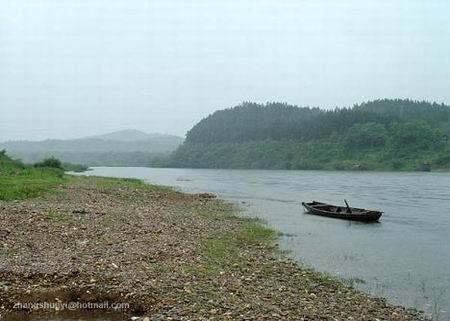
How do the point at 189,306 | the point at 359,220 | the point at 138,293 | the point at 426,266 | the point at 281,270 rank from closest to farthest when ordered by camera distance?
the point at 189,306 < the point at 138,293 < the point at 281,270 < the point at 426,266 < the point at 359,220

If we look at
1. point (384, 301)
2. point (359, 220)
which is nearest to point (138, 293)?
point (384, 301)

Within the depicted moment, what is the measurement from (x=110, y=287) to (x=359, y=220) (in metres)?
32.5

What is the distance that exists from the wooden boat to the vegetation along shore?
17.1 meters

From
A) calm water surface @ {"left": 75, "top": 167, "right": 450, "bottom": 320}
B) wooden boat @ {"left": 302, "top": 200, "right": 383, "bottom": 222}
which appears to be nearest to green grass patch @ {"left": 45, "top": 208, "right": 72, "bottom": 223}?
calm water surface @ {"left": 75, "top": 167, "right": 450, "bottom": 320}

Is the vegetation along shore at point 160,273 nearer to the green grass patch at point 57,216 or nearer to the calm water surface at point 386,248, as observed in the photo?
the green grass patch at point 57,216

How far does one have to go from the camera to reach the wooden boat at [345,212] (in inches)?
1654

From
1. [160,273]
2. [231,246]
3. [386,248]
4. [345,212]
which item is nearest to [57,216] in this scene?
[231,246]

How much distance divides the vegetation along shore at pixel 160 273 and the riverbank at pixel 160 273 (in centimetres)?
4

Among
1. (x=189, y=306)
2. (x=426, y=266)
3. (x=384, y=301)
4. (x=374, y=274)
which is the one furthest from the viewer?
(x=426, y=266)

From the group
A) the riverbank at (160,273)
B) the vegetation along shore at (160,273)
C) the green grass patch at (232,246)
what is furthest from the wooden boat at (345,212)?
the riverbank at (160,273)

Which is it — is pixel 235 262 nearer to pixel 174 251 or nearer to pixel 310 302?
pixel 174 251

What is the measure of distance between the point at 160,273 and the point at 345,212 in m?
32.3

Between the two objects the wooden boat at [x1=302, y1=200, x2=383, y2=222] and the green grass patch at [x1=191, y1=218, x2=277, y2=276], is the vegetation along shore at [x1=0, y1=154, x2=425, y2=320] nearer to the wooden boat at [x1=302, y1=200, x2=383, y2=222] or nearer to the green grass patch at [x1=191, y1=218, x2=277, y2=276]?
the green grass patch at [x1=191, y1=218, x2=277, y2=276]

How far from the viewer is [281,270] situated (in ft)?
65.2
